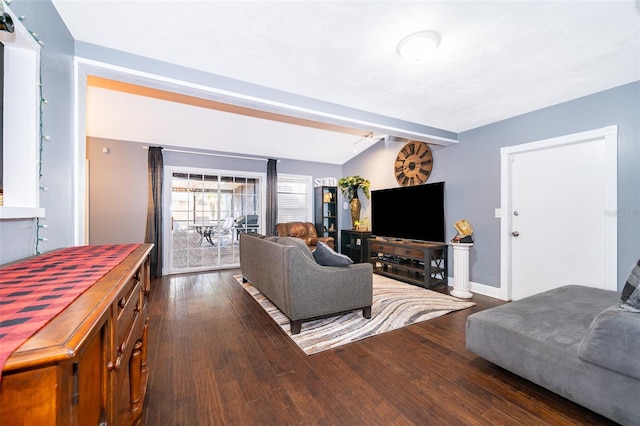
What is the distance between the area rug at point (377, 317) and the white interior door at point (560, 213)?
37.1 inches

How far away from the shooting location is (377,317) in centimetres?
277

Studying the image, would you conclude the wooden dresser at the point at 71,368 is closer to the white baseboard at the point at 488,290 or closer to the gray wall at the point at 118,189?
the white baseboard at the point at 488,290

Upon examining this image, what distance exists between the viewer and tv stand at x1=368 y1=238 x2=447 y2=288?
3.83 meters

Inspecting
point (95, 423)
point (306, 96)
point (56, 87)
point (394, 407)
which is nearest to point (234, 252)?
point (306, 96)

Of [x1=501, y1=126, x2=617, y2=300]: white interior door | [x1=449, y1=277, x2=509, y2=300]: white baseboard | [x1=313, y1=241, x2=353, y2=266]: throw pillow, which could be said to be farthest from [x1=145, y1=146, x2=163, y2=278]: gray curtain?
[x1=501, y1=126, x2=617, y2=300]: white interior door

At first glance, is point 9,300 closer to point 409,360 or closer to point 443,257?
point 409,360

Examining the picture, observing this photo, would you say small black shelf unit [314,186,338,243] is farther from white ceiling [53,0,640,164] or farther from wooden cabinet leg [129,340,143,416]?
wooden cabinet leg [129,340,143,416]

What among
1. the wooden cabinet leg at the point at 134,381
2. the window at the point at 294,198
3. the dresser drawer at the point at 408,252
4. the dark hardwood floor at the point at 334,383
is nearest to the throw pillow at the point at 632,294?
the dark hardwood floor at the point at 334,383

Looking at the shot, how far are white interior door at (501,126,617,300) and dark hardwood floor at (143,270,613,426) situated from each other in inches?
58.8

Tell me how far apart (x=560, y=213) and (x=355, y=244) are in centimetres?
346

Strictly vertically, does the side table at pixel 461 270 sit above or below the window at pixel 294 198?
below

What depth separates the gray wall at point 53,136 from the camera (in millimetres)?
1244

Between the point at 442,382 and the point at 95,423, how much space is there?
1.87m

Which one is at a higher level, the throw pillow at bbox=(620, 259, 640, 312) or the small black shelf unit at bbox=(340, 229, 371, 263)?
the throw pillow at bbox=(620, 259, 640, 312)
